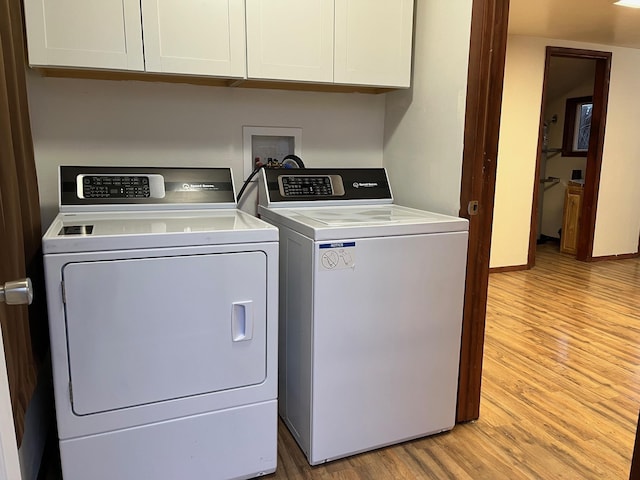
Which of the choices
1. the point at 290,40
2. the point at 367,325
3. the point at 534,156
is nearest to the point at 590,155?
the point at 534,156

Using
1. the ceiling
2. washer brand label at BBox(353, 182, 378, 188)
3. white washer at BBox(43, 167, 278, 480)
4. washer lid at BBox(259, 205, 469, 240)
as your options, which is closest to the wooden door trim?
washer lid at BBox(259, 205, 469, 240)

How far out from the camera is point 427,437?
6.60 ft

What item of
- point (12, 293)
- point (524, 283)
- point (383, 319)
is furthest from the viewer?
point (524, 283)

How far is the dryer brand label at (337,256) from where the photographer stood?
5.33 ft

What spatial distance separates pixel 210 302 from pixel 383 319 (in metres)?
0.64

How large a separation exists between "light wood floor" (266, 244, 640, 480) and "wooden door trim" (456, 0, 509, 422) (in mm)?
240

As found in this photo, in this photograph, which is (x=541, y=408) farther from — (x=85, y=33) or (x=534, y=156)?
(x=534, y=156)

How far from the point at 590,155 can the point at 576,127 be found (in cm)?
80

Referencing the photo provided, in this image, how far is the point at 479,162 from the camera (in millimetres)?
1894

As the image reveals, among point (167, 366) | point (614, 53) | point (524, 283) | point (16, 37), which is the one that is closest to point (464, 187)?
point (167, 366)

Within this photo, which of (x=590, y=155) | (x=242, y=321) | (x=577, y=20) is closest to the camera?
(x=242, y=321)

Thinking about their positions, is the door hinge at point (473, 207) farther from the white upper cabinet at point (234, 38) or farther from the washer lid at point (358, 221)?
the white upper cabinet at point (234, 38)

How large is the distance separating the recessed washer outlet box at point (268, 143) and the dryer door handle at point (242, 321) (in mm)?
907

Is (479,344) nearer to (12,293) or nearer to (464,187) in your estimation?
(464,187)
